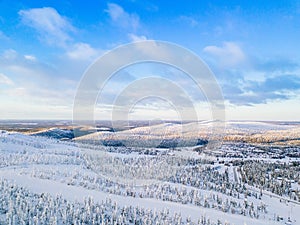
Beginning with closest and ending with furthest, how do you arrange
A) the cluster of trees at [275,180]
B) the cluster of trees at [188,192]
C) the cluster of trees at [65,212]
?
the cluster of trees at [65,212] < the cluster of trees at [188,192] < the cluster of trees at [275,180]

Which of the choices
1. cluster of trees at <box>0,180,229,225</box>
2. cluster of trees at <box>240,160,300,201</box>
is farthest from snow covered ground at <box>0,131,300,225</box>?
cluster of trees at <box>240,160,300,201</box>

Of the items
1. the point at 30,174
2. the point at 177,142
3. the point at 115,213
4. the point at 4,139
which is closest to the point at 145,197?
the point at 115,213

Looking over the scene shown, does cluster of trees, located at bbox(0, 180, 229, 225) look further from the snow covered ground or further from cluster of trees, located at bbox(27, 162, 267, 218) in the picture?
cluster of trees, located at bbox(27, 162, 267, 218)

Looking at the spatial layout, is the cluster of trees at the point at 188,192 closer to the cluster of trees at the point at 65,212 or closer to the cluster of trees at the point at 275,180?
the cluster of trees at the point at 275,180

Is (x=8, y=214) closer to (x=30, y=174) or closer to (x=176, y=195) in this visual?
(x=30, y=174)

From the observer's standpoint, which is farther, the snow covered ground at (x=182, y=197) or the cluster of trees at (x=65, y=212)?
the snow covered ground at (x=182, y=197)

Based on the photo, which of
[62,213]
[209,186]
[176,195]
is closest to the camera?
[62,213]

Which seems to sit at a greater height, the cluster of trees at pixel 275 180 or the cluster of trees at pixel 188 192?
the cluster of trees at pixel 188 192

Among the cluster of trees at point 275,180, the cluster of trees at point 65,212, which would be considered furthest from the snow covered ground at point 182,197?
the cluster of trees at point 275,180

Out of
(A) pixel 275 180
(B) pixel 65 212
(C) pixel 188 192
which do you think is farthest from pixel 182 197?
(A) pixel 275 180
